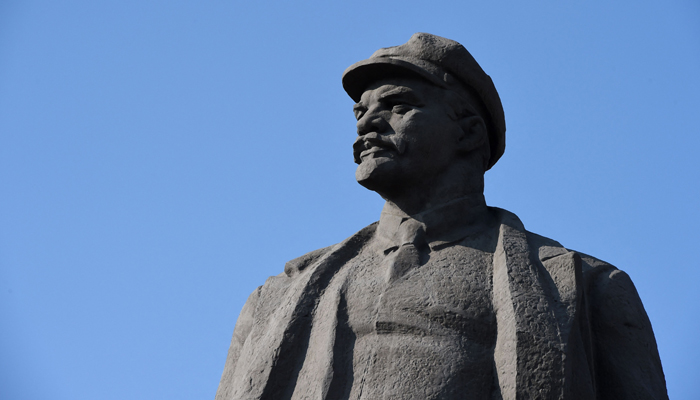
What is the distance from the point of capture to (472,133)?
7906 millimetres

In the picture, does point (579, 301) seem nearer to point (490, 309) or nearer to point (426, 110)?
point (490, 309)

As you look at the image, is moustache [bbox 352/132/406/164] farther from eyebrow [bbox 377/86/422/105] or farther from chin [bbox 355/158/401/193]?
eyebrow [bbox 377/86/422/105]

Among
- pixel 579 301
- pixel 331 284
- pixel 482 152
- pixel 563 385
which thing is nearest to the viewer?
→ pixel 563 385

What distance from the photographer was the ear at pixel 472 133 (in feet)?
25.7

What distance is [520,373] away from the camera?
635 cm

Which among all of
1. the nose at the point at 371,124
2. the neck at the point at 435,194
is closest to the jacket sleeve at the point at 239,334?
the neck at the point at 435,194

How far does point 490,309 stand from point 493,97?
6.25 ft

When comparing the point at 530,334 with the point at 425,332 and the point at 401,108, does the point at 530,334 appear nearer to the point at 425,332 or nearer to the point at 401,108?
the point at 425,332

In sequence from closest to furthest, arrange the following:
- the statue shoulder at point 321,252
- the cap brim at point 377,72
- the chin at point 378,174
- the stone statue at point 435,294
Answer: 1. the stone statue at point 435,294
2. the chin at point 378,174
3. the cap brim at point 377,72
4. the statue shoulder at point 321,252

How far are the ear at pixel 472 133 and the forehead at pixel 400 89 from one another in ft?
1.08

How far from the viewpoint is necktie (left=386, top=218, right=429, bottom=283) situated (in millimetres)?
7214

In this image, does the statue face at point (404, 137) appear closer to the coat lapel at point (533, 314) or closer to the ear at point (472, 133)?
the ear at point (472, 133)

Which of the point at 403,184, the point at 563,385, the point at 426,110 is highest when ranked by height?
the point at 426,110

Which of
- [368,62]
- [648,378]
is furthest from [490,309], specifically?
[368,62]
